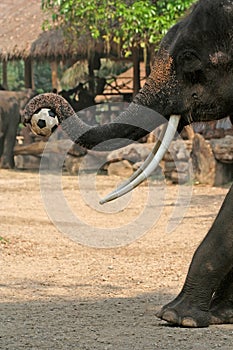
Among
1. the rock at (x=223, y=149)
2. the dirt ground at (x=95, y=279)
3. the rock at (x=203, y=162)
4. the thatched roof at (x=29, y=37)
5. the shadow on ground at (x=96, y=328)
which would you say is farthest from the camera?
the thatched roof at (x=29, y=37)

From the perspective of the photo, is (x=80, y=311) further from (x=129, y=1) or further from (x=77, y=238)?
(x=129, y=1)

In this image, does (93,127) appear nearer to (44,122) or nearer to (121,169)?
(44,122)

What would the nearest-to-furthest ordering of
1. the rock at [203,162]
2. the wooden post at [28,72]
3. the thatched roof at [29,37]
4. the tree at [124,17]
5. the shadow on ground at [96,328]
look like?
the shadow on ground at [96,328], the rock at [203,162], the tree at [124,17], the thatched roof at [29,37], the wooden post at [28,72]

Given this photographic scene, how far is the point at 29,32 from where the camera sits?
69.9ft

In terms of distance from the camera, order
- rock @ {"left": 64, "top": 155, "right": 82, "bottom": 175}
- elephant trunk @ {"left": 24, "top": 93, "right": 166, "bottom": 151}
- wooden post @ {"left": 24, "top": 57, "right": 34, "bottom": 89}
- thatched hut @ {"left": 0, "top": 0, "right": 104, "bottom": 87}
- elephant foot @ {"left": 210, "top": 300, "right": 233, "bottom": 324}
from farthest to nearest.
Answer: wooden post @ {"left": 24, "top": 57, "right": 34, "bottom": 89} < thatched hut @ {"left": 0, "top": 0, "right": 104, "bottom": 87} < rock @ {"left": 64, "top": 155, "right": 82, "bottom": 175} < elephant foot @ {"left": 210, "top": 300, "right": 233, "bottom": 324} < elephant trunk @ {"left": 24, "top": 93, "right": 166, "bottom": 151}

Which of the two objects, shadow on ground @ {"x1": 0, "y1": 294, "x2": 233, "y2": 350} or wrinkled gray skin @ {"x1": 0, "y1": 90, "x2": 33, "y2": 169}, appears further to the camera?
wrinkled gray skin @ {"x1": 0, "y1": 90, "x2": 33, "y2": 169}

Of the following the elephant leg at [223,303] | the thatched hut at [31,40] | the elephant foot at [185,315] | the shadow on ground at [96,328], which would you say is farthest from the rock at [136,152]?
the elephant foot at [185,315]

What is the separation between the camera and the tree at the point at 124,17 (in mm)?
15375

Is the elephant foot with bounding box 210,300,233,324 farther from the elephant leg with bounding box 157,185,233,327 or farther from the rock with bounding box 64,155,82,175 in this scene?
the rock with bounding box 64,155,82,175

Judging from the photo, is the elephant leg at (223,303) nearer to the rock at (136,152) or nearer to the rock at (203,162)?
the rock at (203,162)

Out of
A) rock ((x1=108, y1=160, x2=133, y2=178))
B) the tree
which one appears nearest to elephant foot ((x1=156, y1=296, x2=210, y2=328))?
the tree

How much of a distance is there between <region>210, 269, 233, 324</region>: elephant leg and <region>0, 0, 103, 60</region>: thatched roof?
13.9 meters

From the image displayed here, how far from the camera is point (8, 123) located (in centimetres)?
2056

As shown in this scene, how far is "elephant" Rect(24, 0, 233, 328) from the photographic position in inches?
207
